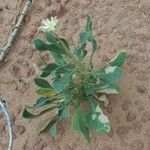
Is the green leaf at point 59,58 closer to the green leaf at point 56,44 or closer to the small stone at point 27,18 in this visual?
the green leaf at point 56,44

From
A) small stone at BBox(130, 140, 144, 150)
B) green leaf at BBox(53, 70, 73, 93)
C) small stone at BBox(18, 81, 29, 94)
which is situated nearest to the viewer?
green leaf at BBox(53, 70, 73, 93)

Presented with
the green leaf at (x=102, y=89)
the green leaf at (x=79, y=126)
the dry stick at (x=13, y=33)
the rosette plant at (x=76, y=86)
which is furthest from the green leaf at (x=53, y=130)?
the dry stick at (x=13, y=33)

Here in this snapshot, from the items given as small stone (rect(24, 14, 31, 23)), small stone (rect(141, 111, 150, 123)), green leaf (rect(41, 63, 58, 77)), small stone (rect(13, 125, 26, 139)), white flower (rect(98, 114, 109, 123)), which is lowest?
small stone (rect(141, 111, 150, 123))

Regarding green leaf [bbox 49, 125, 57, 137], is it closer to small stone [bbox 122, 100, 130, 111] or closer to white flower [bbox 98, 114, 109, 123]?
white flower [bbox 98, 114, 109, 123]

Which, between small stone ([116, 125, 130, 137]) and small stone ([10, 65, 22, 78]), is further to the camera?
small stone ([10, 65, 22, 78])

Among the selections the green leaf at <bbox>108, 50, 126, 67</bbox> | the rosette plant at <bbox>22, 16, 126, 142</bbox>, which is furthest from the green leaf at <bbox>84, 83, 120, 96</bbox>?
the green leaf at <bbox>108, 50, 126, 67</bbox>

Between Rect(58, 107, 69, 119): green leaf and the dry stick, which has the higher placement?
the dry stick

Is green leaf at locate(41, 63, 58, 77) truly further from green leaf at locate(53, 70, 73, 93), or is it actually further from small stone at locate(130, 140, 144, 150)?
small stone at locate(130, 140, 144, 150)

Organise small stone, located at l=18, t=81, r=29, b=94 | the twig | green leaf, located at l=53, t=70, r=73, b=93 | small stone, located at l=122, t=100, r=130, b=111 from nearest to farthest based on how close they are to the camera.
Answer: green leaf, located at l=53, t=70, r=73, b=93 → small stone, located at l=122, t=100, r=130, b=111 → the twig → small stone, located at l=18, t=81, r=29, b=94

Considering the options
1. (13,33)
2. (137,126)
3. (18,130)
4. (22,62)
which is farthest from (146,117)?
(13,33)
